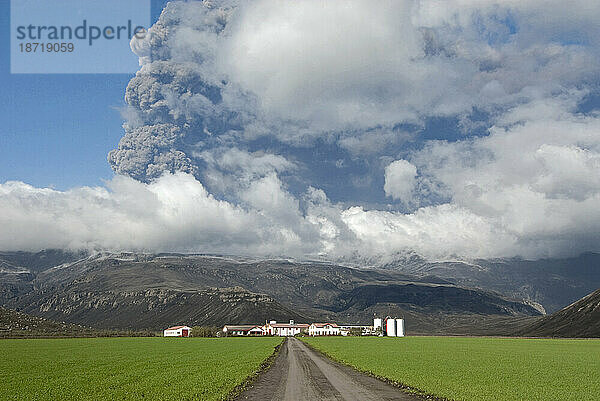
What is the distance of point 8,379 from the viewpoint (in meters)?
53.1

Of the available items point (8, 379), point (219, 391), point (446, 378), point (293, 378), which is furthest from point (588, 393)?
point (8, 379)

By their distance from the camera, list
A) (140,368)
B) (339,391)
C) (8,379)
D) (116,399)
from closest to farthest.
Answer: (116,399) < (339,391) < (8,379) < (140,368)

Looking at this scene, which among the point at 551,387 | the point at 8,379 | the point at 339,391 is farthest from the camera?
the point at 8,379

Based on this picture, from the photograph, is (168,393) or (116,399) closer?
(116,399)

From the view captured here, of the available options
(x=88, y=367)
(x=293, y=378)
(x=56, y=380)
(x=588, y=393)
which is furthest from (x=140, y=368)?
(x=588, y=393)

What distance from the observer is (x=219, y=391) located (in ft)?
142

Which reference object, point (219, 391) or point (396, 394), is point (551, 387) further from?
point (219, 391)

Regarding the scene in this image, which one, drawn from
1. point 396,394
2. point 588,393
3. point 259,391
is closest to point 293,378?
point 259,391

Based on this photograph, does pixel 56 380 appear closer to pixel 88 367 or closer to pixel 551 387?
pixel 88 367

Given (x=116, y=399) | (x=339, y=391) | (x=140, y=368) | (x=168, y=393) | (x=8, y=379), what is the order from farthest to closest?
(x=140, y=368) → (x=8, y=379) → (x=339, y=391) → (x=168, y=393) → (x=116, y=399)

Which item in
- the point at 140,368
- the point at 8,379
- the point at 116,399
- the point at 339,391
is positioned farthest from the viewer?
the point at 140,368

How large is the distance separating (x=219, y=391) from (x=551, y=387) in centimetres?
3382

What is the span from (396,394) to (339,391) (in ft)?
17.3

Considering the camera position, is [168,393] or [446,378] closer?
[168,393]
